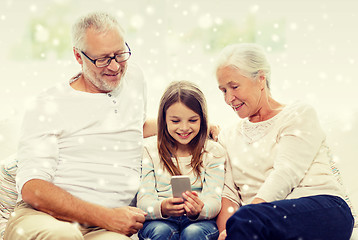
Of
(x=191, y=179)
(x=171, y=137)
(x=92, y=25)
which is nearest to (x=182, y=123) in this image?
(x=171, y=137)

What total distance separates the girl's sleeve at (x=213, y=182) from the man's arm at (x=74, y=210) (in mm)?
278

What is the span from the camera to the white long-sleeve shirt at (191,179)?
184 centimetres

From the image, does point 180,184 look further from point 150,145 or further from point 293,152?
point 293,152

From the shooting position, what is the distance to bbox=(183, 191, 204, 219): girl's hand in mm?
1723

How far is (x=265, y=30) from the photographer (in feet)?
9.99

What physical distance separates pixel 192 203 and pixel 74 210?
0.48 m

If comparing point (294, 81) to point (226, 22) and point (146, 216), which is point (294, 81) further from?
point (146, 216)

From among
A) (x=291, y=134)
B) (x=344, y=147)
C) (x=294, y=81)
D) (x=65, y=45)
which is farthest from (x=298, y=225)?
(x=65, y=45)

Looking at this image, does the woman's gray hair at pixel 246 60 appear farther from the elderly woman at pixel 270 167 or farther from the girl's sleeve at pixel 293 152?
the girl's sleeve at pixel 293 152

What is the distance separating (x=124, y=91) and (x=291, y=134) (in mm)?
801

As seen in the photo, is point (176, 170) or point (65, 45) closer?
point (176, 170)

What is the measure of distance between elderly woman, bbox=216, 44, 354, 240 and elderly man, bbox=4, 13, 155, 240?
439 millimetres

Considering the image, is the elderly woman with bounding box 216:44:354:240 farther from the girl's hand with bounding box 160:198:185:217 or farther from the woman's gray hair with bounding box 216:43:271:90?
the girl's hand with bounding box 160:198:185:217

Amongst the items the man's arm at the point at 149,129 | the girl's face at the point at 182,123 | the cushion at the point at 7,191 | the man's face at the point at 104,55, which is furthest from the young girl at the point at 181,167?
the cushion at the point at 7,191
